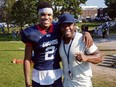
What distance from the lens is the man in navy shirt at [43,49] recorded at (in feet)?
14.2

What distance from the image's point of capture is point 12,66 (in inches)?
520

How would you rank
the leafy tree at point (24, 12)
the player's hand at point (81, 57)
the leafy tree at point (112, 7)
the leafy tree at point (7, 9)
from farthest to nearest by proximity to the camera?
the leafy tree at point (112, 7), the leafy tree at point (7, 9), the leafy tree at point (24, 12), the player's hand at point (81, 57)

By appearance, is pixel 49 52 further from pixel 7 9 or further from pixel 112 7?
pixel 112 7

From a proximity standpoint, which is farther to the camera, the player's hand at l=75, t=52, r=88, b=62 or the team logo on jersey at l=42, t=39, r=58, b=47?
the team logo on jersey at l=42, t=39, r=58, b=47

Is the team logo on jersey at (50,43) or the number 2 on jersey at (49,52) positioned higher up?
the team logo on jersey at (50,43)

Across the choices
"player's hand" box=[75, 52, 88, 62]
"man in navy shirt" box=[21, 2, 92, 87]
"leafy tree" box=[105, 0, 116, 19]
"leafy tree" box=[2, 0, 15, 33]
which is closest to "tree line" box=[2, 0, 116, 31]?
"leafy tree" box=[2, 0, 15, 33]

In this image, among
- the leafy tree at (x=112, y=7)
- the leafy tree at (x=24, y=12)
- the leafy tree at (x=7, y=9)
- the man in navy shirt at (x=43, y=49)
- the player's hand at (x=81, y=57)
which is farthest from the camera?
the leafy tree at (x=112, y=7)

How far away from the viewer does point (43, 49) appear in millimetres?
4332

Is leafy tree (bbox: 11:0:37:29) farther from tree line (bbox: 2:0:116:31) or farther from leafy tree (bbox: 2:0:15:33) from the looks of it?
leafy tree (bbox: 2:0:15:33)

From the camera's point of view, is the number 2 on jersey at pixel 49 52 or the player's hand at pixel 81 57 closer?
the player's hand at pixel 81 57

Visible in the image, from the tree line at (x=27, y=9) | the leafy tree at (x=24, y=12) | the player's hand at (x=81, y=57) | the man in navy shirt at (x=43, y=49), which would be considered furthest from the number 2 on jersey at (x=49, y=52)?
the leafy tree at (x=24, y=12)

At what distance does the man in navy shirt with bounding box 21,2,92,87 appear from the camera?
14.2 feet

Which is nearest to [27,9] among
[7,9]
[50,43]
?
[7,9]

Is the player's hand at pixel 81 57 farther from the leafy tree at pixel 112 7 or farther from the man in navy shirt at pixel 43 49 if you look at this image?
the leafy tree at pixel 112 7
